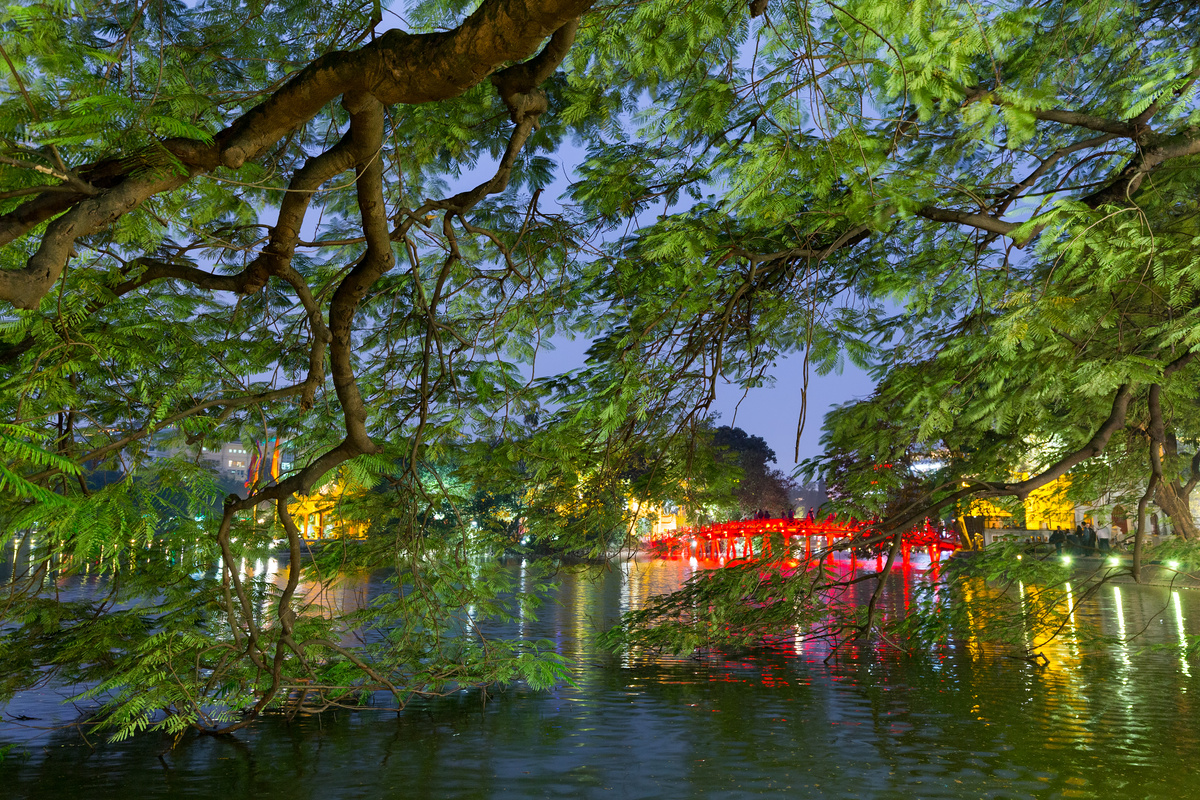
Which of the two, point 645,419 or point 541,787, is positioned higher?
point 645,419

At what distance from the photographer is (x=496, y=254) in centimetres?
661

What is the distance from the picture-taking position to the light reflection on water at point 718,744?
14.8 ft

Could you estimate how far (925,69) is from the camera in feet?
12.2

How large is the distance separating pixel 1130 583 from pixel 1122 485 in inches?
341

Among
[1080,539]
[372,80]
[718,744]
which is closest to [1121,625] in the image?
[718,744]

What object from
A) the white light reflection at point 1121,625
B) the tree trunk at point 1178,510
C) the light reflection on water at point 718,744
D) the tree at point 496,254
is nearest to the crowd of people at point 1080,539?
the white light reflection at point 1121,625

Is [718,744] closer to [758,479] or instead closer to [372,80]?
[372,80]

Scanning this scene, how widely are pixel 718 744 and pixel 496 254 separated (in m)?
3.95

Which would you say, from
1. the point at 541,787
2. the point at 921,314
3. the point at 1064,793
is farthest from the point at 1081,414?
the point at 541,787

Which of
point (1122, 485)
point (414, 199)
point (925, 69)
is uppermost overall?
point (414, 199)

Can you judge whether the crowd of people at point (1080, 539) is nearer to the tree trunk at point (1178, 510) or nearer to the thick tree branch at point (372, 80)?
the tree trunk at point (1178, 510)

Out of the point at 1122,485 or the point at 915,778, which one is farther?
the point at 1122,485

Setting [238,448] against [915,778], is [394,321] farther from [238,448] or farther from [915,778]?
[915,778]

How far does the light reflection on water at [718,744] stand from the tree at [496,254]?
1.32ft
